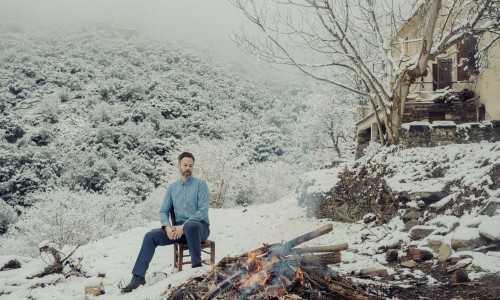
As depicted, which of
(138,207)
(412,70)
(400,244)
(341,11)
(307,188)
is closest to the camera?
(400,244)

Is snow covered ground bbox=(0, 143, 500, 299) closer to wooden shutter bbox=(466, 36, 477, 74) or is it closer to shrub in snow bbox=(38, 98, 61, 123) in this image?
wooden shutter bbox=(466, 36, 477, 74)

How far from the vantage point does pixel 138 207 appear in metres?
23.3

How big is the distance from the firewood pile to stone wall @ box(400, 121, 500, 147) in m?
5.72

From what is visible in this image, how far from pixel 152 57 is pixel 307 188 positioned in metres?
46.6

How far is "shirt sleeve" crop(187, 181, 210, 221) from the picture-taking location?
4.44 metres

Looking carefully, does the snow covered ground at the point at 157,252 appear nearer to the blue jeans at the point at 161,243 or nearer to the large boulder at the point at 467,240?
the blue jeans at the point at 161,243

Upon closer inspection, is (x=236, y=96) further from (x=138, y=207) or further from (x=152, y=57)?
(x=138, y=207)

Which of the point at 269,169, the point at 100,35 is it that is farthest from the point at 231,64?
the point at 269,169

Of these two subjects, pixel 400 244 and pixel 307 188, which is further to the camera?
pixel 307 188

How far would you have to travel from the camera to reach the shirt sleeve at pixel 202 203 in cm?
444

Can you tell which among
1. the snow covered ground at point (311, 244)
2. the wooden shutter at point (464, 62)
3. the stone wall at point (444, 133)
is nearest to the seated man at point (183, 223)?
the snow covered ground at point (311, 244)

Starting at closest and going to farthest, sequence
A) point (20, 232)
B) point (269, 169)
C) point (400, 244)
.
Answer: point (400, 244) < point (20, 232) < point (269, 169)

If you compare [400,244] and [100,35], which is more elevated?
[100,35]

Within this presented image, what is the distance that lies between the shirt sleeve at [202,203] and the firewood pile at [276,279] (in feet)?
3.24
